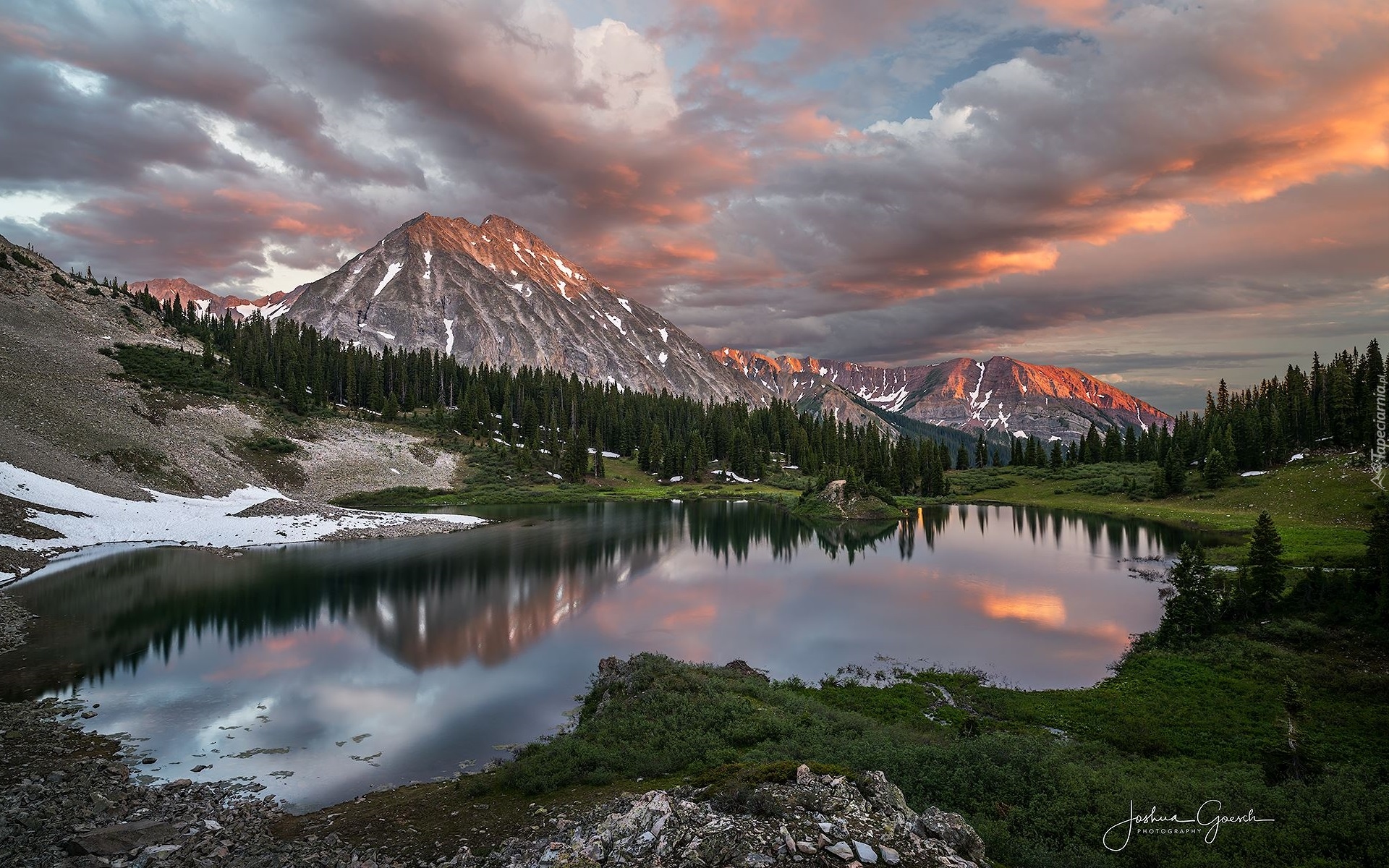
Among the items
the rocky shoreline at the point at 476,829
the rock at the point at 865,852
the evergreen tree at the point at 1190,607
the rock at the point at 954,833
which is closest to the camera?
the rock at the point at 865,852

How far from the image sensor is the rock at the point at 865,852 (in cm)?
854

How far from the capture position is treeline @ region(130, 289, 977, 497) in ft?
410

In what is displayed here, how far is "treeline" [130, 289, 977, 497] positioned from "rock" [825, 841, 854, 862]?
95.6m

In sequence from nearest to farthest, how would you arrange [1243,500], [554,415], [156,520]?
[156,520], [1243,500], [554,415]

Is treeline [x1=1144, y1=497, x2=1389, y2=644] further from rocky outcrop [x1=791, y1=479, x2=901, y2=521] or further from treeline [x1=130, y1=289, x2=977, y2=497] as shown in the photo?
treeline [x1=130, y1=289, x2=977, y2=497]

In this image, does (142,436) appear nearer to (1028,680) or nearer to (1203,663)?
(1028,680)

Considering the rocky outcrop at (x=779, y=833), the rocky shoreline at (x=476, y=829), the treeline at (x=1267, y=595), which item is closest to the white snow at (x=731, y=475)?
the treeline at (x=1267, y=595)

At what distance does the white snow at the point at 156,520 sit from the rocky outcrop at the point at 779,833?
181 feet

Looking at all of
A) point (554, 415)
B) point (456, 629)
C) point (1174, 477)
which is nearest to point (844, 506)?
point (1174, 477)

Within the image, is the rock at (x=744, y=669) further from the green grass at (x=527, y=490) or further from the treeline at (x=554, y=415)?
the treeline at (x=554, y=415)

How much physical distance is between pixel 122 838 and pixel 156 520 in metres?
Answer: 59.2

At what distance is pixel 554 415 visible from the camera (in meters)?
142
